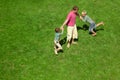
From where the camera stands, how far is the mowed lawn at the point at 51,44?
15.0 m

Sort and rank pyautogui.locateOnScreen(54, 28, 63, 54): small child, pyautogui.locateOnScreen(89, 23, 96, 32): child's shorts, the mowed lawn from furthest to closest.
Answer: pyautogui.locateOnScreen(89, 23, 96, 32): child's shorts, pyautogui.locateOnScreen(54, 28, 63, 54): small child, the mowed lawn

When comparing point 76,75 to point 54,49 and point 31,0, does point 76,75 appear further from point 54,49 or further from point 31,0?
point 31,0

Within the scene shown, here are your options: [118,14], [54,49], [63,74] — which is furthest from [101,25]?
[63,74]

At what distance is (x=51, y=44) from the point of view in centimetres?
1694

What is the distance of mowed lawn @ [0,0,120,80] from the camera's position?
49.2 feet

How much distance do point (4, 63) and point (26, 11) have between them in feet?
19.3

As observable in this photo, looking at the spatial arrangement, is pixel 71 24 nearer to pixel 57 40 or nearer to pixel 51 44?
pixel 57 40

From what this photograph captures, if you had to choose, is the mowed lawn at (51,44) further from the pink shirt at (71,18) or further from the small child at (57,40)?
the pink shirt at (71,18)

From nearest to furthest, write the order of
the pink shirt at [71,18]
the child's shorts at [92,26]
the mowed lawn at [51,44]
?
the mowed lawn at [51,44], the pink shirt at [71,18], the child's shorts at [92,26]

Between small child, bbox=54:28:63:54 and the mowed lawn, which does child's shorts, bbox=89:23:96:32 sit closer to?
the mowed lawn

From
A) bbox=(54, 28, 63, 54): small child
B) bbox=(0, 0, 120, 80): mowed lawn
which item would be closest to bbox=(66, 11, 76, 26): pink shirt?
bbox=(54, 28, 63, 54): small child

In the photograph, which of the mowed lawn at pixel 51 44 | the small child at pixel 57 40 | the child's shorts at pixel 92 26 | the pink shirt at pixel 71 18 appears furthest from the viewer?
the child's shorts at pixel 92 26

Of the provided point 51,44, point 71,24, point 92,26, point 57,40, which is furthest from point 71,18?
point 51,44

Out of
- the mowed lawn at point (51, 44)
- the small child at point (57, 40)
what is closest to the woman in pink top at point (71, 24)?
the small child at point (57, 40)
